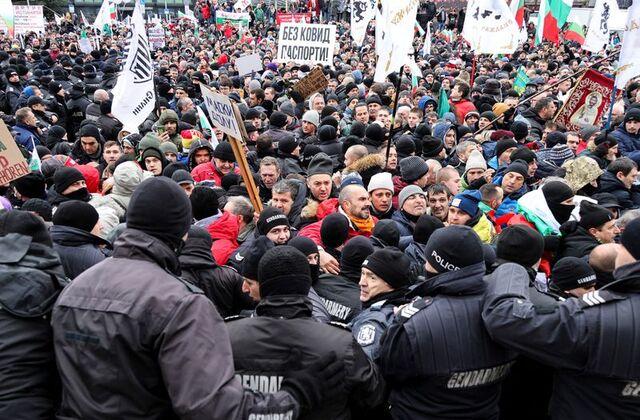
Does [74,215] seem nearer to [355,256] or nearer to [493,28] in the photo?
[355,256]

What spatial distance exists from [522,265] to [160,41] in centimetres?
1907

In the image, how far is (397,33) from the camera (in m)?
6.91

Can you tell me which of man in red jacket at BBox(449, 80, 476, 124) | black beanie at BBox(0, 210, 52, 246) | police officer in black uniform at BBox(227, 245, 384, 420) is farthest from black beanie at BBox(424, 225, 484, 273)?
man in red jacket at BBox(449, 80, 476, 124)

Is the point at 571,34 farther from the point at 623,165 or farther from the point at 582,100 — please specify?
the point at 623,165

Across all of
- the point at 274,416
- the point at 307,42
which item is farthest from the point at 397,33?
the point at 307,42

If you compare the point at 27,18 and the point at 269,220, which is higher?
the point at 27,18

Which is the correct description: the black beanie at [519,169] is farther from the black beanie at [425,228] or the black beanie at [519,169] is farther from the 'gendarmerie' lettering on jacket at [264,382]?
the 'gendarmerie' lettering on jacket at [264,382]

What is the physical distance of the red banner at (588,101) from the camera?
8.95 metres

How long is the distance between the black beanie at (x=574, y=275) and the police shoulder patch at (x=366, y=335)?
121cm

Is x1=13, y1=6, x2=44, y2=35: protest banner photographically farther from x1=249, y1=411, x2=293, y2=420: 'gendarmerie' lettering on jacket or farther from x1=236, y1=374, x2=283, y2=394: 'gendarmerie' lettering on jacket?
x1=249, y1=411, x2=293, y2=420: 'gendarmerie' lettering on jacket

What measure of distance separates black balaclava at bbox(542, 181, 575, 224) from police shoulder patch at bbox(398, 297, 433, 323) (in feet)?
8.35

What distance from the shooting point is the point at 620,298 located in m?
2.64

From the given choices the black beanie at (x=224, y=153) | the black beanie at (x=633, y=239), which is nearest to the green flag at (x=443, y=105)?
the black beanie at (x=224, y=153)

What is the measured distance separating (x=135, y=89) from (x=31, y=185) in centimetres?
253
